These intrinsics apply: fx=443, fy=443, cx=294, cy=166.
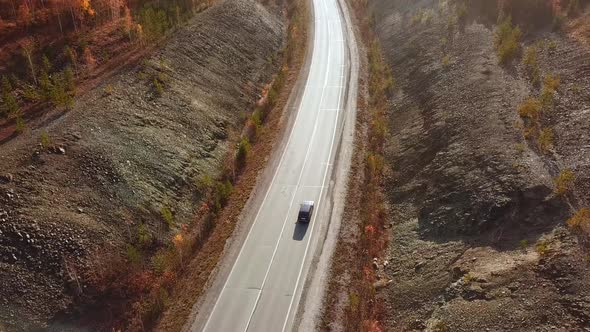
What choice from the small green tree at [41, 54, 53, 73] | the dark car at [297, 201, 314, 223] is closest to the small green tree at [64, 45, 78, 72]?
the small green tree at [41, 54, 53, 73]

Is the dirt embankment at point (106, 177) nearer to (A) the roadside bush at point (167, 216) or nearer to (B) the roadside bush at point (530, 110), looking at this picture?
(A) the roadside bush at point (167, 216)

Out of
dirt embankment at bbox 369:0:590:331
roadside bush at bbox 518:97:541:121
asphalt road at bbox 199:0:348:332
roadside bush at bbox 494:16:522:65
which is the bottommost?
asphalt road at bbox 199:0:348:332

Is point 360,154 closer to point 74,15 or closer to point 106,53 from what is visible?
point 106,53

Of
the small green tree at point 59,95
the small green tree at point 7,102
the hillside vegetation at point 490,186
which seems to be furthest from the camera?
the small green tree at point 59,95

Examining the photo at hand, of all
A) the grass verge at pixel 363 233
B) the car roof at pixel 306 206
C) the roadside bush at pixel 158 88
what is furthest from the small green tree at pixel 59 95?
the grass verge at pixel 363 233

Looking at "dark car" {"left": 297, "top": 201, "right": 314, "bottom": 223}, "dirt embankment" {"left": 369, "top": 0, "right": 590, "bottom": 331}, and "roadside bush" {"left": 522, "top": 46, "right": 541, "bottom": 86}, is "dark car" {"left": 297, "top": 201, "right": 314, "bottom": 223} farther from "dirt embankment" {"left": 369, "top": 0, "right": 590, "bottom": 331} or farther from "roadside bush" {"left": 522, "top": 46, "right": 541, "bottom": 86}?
"roadside bush" {"left": 522, "top": 46, "right": 541, "bottom": 86}
